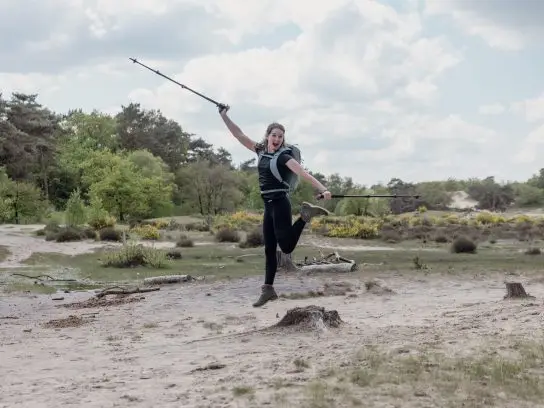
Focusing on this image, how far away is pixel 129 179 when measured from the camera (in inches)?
2429

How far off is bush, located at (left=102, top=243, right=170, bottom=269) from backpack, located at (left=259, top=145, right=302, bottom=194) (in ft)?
47.2

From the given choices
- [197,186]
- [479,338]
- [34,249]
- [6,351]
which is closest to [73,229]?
[34,249]

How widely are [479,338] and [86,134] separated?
82.2m

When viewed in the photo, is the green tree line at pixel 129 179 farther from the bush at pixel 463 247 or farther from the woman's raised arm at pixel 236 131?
the woman's raised arm at pixel 236 131

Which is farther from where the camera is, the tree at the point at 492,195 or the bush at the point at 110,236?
the tree at the point at 492,195

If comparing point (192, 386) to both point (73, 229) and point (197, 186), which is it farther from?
point (197, 186)

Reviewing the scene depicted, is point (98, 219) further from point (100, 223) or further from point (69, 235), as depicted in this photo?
point (69, 235)

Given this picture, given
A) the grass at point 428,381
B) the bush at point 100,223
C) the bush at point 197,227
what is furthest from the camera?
the bush at point 197,227

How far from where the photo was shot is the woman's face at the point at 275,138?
29.4 ft

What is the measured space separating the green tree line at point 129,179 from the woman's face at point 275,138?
42.4 meters

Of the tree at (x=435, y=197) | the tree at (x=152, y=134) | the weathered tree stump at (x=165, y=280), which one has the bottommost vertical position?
the weathered tree stump at (x=165, y=280)

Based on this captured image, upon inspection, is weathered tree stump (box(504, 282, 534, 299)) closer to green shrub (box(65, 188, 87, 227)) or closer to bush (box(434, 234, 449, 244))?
bush (box(434, 234, 449, 244))

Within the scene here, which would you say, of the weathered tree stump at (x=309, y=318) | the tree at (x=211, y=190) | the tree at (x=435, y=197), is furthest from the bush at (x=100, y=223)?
the tree at (x=435, y=197)

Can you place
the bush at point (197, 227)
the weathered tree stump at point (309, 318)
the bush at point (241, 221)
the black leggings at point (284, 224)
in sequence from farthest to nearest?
the bush at point (241, 221) < the bush at point (197, 227) < the black leggings at point (284, 224) < the weathered tree stump at point (309, 318)
